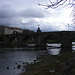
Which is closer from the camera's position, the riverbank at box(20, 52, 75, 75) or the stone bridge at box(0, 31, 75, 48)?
the riverbank at box(20, 52, 75, 75)

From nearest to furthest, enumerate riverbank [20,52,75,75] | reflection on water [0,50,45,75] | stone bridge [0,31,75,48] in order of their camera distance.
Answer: riverbank [20,52,75,75], reflection on water [0,50,45,75], stone bridge [0,31,75,48]

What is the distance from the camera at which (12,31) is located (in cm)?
10262

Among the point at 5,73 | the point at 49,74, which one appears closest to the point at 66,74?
the point at 49,74

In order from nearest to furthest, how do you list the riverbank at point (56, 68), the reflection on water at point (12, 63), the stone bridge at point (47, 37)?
the riverbank at point (56, 68)
the reflection on water at point (12, 63)
the stone bridge at point (47, 37)

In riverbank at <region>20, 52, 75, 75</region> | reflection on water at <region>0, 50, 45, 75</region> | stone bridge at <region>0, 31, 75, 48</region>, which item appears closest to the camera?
riverbank at <region>20, 52, 75, 75</region>

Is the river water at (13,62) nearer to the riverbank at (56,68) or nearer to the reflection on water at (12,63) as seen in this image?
the reflection on water at (12,63)

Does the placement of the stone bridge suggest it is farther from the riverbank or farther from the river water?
the riverbank

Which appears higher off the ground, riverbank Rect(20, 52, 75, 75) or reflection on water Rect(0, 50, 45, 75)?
riverbank Rect(20, 52, 75, 75)

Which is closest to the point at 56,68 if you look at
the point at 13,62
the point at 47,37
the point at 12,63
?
the point at 12,63

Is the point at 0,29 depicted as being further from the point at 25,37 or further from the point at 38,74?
the point at 38,74

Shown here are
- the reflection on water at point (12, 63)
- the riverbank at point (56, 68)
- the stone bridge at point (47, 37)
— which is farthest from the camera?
the stone bridge at point (47, 37)

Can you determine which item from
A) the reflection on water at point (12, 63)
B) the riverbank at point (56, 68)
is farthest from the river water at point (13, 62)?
the riverbank at point (56, 68)

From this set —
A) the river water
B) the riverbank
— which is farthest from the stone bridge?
the riverbank

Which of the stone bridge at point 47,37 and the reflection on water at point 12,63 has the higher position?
the stone bridge at point 47,37
